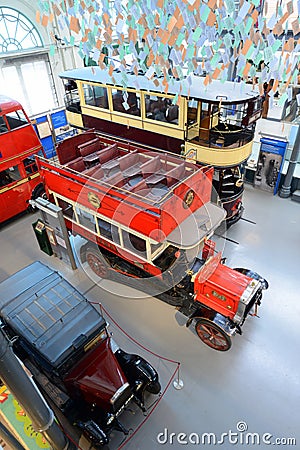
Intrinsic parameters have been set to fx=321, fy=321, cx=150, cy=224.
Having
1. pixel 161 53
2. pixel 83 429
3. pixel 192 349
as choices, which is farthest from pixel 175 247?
pixel 161 53

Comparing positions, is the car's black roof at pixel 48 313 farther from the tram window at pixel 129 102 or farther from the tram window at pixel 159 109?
the tram window at pixel 129 102

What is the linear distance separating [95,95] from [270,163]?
5.38 m

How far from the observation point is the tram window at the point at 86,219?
6531 millimetres

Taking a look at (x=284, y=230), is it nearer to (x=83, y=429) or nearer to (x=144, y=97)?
(x=144, y=97)

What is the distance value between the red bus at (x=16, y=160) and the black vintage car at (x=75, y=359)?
404cm

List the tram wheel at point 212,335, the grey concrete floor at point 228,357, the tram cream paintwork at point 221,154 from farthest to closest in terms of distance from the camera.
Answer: the tram cream paintwork at point 221,154
the tram wheel at point 212,335
the grey concrete floor at point 228,357

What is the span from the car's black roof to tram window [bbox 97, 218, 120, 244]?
126 cm

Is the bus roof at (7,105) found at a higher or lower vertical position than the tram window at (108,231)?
higher

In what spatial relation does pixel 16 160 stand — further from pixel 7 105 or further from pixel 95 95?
pixel 95 95

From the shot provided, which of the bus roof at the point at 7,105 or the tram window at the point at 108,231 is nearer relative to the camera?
the tram window at the point at 108,231

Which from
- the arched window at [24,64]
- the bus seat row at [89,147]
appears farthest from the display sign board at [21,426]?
the arched window at [24,64]

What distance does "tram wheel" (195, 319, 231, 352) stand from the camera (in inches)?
213

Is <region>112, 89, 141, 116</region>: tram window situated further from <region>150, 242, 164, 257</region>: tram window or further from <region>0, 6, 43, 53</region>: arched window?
<region>0, 6, 43, 53</region>: arched window

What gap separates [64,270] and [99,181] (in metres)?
2.63
